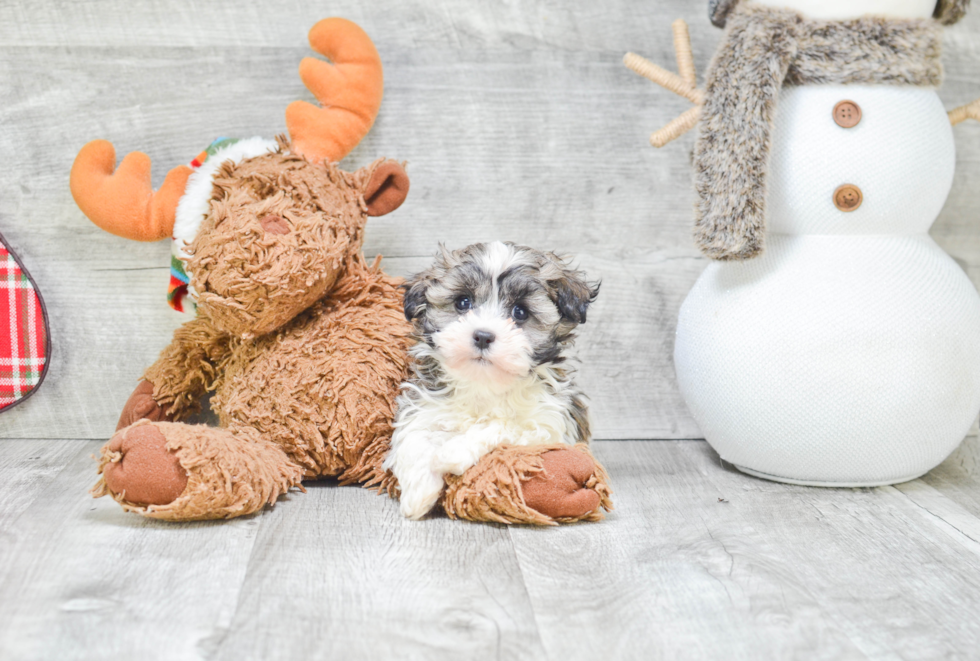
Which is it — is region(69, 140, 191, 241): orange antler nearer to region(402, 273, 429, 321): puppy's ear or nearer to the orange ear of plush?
the orange ear of plush

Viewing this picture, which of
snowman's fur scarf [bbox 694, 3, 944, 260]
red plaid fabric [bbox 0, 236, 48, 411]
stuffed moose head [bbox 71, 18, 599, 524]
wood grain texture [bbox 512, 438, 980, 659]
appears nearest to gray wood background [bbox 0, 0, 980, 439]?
red plaid fabric [bbox 0, 236, 48, 411]

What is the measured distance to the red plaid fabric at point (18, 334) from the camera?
1.65m

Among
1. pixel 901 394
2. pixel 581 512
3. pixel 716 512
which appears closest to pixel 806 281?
pixel 901 394

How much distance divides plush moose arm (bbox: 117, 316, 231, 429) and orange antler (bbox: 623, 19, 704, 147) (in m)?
0.88

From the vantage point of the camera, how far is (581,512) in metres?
1.26

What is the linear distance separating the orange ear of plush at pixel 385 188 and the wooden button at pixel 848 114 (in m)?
0.74

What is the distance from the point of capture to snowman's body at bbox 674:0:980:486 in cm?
Result: 138

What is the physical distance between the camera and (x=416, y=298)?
133cm

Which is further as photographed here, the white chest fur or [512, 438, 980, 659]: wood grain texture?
the white chest fur

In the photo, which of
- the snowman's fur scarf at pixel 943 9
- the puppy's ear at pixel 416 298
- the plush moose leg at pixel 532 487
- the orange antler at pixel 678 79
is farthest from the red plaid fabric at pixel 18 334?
the snowman's fur scarf at pixel 943 9

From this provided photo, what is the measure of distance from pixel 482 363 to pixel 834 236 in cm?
66

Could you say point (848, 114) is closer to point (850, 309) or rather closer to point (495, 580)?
point (850, 309)

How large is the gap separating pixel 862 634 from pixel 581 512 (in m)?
0.43

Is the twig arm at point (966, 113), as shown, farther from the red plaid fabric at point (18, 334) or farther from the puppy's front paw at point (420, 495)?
the red plaid fabric at point (18, 334)
